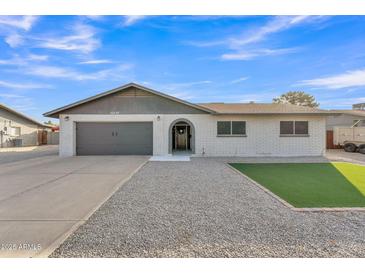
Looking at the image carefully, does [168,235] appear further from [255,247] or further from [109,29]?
[109,29]

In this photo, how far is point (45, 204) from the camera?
188 inches

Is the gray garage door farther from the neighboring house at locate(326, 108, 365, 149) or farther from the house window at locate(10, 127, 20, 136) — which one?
the neighboring house at locate(326, 108, 365, 149)

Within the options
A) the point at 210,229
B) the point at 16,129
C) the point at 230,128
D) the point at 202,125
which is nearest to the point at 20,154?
the point at 16,129

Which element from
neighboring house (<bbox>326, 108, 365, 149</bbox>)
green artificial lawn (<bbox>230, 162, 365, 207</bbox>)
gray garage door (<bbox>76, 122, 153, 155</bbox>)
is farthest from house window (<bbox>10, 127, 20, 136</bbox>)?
neighboring house (<bbox>326, 108, 365, 149</bbox>)

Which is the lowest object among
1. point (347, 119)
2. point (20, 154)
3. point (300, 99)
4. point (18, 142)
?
point (20, 154)

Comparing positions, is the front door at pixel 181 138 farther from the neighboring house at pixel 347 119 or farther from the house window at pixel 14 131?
the house window at pixel 14 131

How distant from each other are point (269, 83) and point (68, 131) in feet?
67.9

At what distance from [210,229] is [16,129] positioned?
2687cm

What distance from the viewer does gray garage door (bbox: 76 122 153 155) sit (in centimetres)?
1432

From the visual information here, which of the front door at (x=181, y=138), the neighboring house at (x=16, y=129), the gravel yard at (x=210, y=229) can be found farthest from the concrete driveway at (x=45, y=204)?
the neighboring house at (x=16, y=129)

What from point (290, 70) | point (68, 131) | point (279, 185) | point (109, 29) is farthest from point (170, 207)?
point (290, 70)

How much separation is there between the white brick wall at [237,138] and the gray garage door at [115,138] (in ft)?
1.34

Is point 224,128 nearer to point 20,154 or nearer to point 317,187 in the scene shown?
point 317,187

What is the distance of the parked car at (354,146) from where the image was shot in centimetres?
1631
